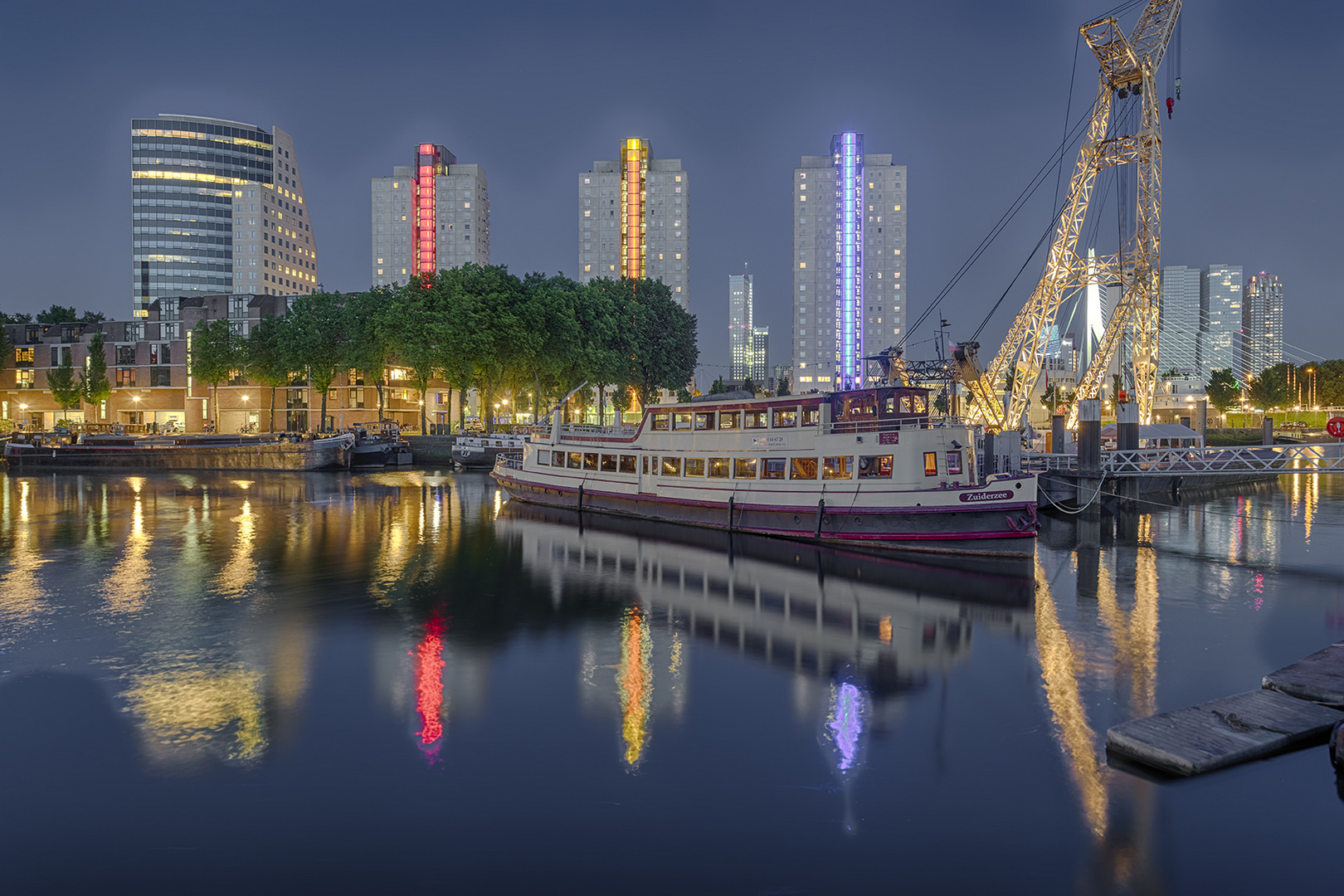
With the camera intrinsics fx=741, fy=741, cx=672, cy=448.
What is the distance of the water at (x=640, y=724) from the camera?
8562 mm

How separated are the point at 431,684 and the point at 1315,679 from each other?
15.4m

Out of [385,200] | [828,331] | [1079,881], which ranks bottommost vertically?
[1079,881]

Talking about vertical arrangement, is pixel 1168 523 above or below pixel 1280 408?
below

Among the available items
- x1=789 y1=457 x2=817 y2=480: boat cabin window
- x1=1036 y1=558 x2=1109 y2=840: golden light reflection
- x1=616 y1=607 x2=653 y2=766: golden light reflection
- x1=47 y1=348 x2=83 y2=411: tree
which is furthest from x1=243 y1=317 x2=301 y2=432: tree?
x1=1036 y1=558 x2=1109 y2=840: golden light reflection

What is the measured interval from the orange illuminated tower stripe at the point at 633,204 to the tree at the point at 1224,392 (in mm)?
105134

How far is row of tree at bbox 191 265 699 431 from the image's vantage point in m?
65.1

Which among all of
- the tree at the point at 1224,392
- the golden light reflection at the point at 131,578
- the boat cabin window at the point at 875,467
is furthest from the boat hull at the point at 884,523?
the tree at the point at 1224,392

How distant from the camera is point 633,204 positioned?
6407 inches

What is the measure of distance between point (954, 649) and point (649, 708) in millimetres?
7439

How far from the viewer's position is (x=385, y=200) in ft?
572

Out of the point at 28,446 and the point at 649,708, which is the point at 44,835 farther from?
the point at 28,446

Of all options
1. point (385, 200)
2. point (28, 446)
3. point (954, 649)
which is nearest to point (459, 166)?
point (385, 200)

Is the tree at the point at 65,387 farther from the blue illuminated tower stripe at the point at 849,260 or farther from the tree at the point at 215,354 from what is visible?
the blue illuminated tower stripe at the point at 849,260

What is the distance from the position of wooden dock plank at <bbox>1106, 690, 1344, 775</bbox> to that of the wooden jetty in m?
0.01
